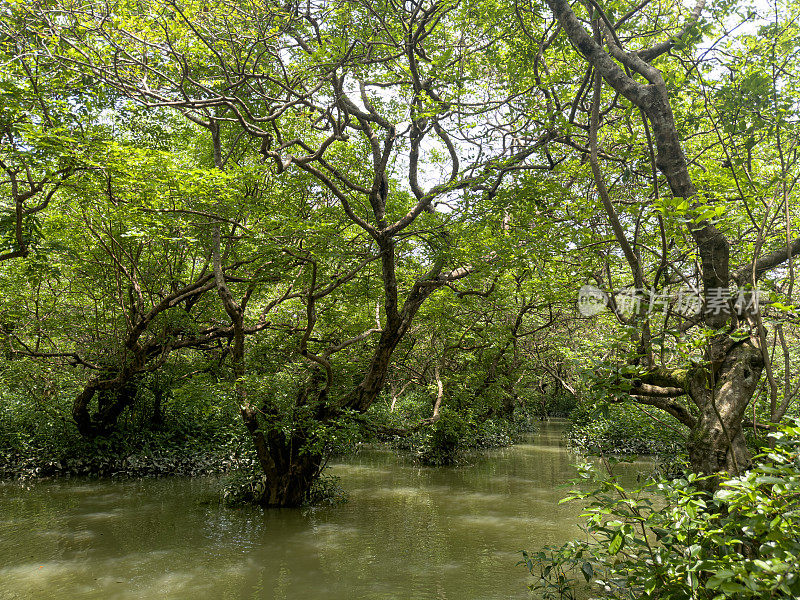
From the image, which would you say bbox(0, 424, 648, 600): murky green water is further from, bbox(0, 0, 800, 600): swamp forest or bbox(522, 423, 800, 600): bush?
bbox(522, 423, 800, 600): bush

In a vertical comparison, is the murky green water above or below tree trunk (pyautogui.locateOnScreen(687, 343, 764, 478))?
below

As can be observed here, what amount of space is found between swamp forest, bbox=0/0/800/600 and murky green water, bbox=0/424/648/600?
0.06 m

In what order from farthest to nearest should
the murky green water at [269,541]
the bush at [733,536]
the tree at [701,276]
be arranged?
the murky green water at [269,541], the tree at [701,276], the bush at [733,536]

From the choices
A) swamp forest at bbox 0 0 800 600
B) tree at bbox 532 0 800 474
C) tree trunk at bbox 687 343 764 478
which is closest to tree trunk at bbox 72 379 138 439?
swamp forest at bbox 0 0 800 600

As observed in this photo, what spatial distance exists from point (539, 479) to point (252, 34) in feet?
34.3

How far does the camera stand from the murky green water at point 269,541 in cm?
535

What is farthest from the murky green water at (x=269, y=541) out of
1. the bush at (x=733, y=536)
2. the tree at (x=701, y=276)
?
the bush at (x=733, y=536)

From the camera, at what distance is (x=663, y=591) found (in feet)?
9.23

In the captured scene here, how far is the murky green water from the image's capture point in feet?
17.6

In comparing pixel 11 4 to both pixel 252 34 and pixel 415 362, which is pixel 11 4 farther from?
pixel 415 362

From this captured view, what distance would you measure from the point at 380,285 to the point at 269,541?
4.70m

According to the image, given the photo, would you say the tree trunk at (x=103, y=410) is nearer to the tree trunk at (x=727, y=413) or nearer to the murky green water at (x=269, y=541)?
the murky green water at (x=269, y=541)

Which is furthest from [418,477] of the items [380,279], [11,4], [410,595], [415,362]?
[11,4]

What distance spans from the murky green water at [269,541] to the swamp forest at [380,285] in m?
0.06
